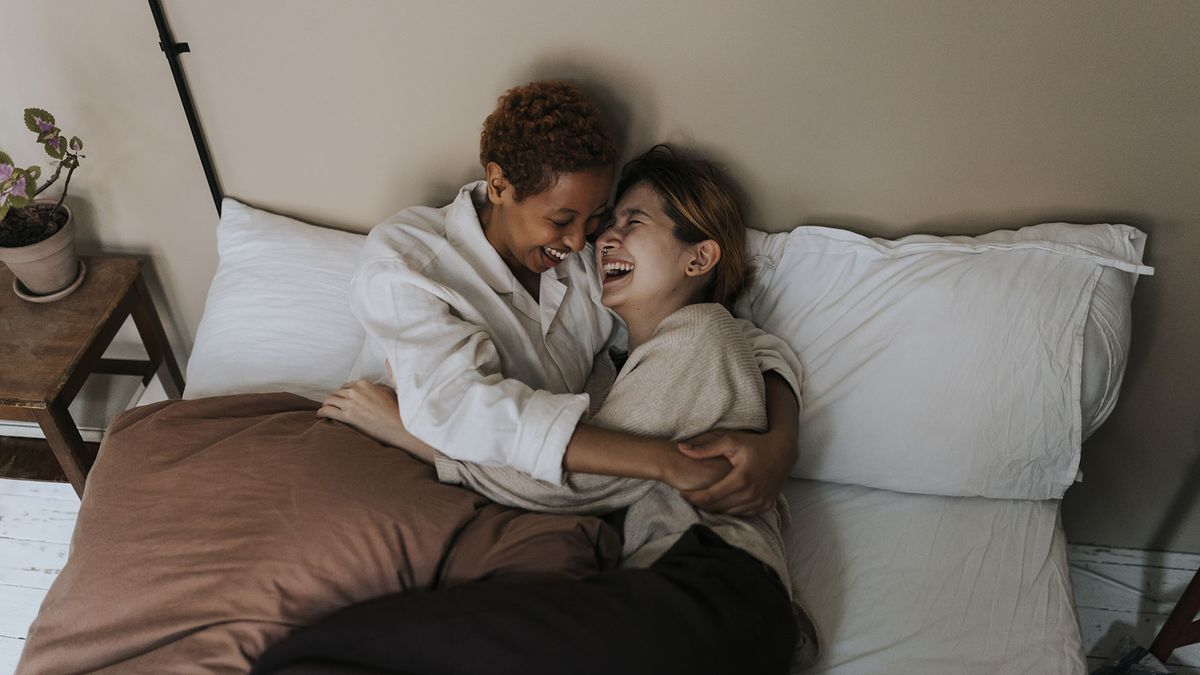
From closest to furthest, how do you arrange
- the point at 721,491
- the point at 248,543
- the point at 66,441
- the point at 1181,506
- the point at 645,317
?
1. the point at 248,543
2. the point at 721,491
3. the point at 645,317
4. the point at 66,441
5. the point at 1181,506

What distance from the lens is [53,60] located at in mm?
1460

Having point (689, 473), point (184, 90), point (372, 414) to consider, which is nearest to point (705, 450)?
point (689, 473)

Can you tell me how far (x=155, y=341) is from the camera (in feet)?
5.83

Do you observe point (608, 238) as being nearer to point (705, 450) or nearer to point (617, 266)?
point (617, 266)

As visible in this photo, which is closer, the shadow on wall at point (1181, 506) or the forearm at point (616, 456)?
the forearm at point (616, 456)

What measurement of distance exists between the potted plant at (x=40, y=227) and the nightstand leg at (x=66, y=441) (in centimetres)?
27

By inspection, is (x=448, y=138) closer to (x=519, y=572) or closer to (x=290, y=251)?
(x=290, y=251)

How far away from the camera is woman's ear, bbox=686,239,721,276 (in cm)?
134

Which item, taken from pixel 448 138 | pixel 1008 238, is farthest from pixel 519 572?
pixel 1008 238

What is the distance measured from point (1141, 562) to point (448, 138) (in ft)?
5.71

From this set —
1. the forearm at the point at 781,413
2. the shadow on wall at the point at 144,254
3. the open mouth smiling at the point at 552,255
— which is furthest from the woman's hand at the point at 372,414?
the shadow on wall at the point at 144,254

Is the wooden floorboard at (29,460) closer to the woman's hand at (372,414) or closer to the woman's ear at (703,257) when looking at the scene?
the woman's hand at (372,414)

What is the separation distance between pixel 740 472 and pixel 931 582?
38 centimetres

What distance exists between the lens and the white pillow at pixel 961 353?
1303mm
